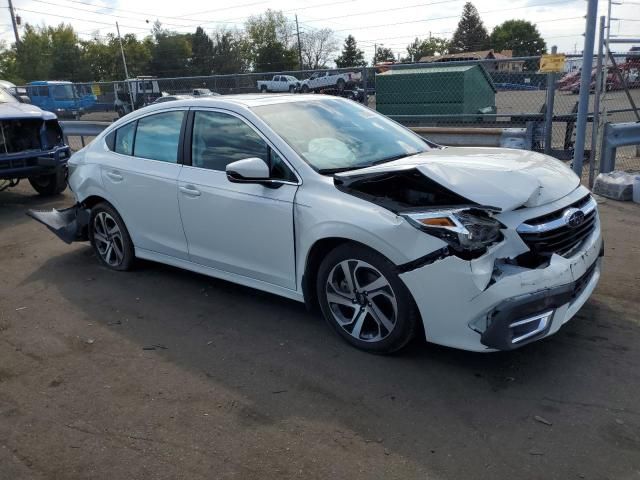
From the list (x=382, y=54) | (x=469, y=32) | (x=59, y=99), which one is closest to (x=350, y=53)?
(x=382, y=54)

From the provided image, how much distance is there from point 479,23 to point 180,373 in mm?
113389

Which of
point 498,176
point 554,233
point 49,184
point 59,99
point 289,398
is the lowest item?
point 289,398

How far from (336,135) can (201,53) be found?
281 ft

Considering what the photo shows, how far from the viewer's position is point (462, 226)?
10.1ft

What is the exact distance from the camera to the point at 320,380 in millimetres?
3416

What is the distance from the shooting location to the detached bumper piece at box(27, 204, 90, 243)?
5.75 metres

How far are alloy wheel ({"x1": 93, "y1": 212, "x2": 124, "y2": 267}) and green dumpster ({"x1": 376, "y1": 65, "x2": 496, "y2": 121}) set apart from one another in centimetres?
834

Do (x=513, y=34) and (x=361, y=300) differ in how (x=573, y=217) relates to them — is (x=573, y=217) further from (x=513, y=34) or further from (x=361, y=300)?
(x=513, y=34)

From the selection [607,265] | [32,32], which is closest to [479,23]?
[32,32]

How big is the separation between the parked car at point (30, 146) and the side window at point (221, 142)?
4.97 meters

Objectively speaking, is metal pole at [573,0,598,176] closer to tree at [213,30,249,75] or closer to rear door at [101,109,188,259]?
rear door at [101,109,188,259]

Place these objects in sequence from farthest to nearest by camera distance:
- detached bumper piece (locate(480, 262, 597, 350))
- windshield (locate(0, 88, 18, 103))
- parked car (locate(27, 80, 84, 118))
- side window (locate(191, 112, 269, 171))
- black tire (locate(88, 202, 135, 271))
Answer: parked car (locate(27, 80, 84, 118)) < windshield (locate(0, 88, 18, 103)) < black tire (locate(88, 202, 135, 271)) < side window (locate(191, 112, 269, 171)) < detached bumper piece (locate(480, 262, 597, 350))

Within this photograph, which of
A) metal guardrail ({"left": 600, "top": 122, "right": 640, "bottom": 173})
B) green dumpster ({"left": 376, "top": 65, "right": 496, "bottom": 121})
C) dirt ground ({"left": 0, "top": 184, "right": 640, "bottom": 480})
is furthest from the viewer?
green dumpster ({"left": 376, "top": 65, "right": 496, "bottom": 121})

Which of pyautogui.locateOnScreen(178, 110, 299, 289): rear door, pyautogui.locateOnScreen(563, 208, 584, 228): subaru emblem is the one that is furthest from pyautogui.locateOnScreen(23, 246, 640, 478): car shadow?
pyautogui.locateOnScreen(563, 208, 584, 228): subaru emblem
